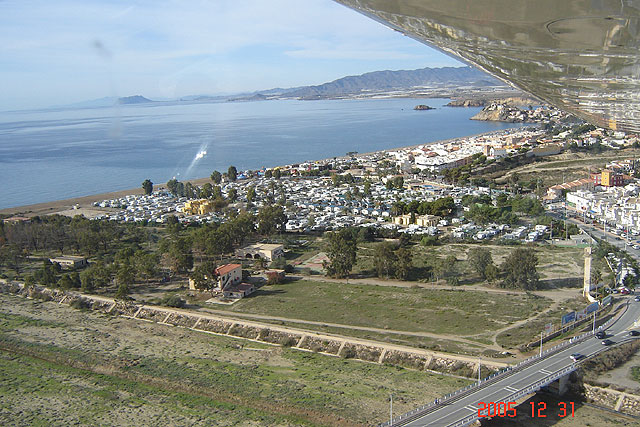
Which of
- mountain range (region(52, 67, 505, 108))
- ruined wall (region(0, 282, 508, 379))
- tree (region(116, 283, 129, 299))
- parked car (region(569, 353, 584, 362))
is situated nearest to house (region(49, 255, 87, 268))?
ruined wall (region(0, 282, 508, 379))

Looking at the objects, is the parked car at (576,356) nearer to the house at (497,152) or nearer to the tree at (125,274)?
the tree at (125,274)

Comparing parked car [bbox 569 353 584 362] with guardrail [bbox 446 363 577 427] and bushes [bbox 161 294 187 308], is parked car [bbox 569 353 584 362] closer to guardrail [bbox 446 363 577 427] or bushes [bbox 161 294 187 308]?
guardrail [bbox 446 363 577 427]

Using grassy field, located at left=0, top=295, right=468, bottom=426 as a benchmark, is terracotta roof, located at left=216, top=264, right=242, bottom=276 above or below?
above

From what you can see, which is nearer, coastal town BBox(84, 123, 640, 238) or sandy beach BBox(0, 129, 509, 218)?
coastal town BBox(84, 123, 640, 238)

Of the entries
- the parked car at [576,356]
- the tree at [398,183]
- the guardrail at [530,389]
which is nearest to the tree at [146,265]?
the guardrail at [530,389]

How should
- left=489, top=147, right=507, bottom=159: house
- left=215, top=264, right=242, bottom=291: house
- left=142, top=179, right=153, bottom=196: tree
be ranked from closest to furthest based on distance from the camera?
1. left=215, top=264, right=242, bottom=291: house
2. left=142, top=179, right=153, bottom=196: tree
3. left=489, top=147, right=507, bottom=159: house

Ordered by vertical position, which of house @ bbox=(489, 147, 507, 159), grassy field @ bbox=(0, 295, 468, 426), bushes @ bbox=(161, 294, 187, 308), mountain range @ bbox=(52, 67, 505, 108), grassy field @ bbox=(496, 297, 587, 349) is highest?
mountain range @ bbox=(52, 67, 505, 108)

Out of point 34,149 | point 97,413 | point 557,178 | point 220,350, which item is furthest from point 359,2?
point 34,149

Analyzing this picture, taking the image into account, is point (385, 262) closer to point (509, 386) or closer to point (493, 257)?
point (493, 257)
